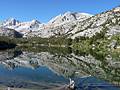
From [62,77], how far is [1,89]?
104 feet

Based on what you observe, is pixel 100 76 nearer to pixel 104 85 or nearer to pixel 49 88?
pixel 104 85

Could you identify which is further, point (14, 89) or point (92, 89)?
point (92, 89)

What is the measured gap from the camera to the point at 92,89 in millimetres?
68125

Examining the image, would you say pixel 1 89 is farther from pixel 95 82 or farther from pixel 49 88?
pixel 95 82

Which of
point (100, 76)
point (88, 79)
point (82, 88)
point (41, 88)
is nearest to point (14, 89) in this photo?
point (41, 88)

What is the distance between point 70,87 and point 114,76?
30452 millimetres

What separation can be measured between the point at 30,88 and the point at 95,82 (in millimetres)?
20359

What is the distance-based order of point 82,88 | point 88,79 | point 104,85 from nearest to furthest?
point 82,88 → point 104,85 → point 88,79

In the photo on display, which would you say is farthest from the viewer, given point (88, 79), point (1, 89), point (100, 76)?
point (100, 76)

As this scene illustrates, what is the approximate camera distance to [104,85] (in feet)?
242

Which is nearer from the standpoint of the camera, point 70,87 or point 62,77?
point 70,87

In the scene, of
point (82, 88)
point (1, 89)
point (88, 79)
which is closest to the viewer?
point (1, 89)

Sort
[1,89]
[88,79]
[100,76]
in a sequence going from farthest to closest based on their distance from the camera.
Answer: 1. [100,76]
2. [88,79]
3. [1,89]

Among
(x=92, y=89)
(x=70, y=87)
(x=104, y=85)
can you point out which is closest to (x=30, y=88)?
(x=70, y=87)
